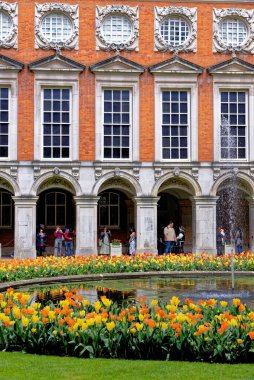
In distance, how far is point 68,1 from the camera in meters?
36.3

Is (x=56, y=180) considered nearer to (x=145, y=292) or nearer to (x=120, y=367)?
(x=145, y=292)

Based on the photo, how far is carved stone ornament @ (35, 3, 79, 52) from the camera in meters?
36.0

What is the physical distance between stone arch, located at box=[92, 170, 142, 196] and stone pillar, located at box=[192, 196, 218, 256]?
2.91 meters

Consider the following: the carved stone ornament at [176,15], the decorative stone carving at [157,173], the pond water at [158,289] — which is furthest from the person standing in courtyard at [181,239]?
the pond water at [158,289]

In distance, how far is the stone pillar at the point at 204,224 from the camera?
119 feet

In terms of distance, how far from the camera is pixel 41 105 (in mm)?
35938

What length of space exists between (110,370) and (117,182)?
2776 cm

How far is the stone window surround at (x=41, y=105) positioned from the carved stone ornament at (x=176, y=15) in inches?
176

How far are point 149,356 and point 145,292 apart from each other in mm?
8246

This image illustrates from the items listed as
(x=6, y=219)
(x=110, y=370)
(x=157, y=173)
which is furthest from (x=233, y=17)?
(x=110, y=370)

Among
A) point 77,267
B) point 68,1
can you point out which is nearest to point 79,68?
point 68,1

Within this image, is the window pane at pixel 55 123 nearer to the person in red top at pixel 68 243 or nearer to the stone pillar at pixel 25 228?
the stone pillar at pixel 25 228

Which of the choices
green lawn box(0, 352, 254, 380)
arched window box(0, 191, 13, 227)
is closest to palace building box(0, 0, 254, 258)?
arched window box(0, 191, 13, 227)

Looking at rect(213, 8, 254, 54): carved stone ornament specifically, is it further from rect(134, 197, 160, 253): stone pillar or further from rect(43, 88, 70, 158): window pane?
rect(134, 197, 160, 253): stone pillar
